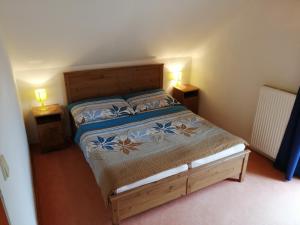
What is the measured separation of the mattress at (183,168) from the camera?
6.51ft

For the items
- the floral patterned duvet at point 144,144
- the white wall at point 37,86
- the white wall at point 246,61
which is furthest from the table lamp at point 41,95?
the white wall at point 246,61

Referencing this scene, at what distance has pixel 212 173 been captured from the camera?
7.72ft

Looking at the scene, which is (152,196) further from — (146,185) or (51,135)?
(51,135)

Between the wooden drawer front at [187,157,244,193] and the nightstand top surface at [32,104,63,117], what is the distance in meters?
1.91

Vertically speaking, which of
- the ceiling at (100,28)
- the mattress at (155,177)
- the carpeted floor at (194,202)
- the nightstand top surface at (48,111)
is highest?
the ceiling at (100,28)

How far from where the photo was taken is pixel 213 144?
2357 millimetres

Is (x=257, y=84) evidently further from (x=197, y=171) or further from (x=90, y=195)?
(x=90, y=195)

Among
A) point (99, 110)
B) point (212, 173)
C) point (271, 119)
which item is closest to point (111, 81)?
point (99, 110)

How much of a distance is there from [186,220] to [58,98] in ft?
7.61

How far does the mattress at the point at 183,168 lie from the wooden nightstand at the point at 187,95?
161cm

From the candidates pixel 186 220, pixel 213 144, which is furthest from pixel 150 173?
pixel 213 144

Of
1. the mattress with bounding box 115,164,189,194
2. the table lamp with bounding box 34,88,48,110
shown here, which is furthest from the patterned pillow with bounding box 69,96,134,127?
the mattress with bounding box 115,164,189,194

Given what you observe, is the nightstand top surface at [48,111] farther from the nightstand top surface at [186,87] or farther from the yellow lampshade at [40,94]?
the nightstand top surface at [186,87]

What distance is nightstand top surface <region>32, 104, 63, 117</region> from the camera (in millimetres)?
2996
